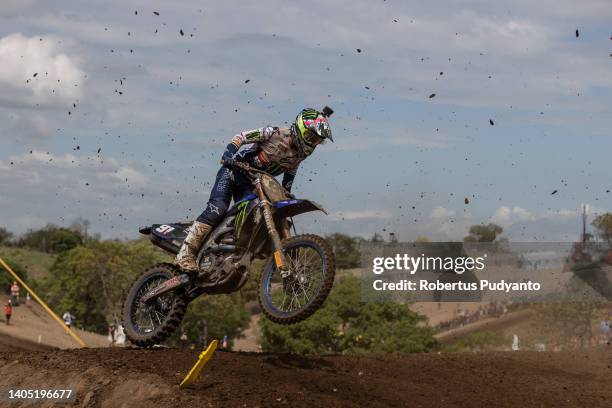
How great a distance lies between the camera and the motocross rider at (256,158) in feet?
46.6

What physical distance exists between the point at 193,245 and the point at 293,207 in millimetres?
2292

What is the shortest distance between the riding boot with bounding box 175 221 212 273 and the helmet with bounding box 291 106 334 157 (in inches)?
89.2

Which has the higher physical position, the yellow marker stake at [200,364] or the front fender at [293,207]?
the front fender at [293,207]

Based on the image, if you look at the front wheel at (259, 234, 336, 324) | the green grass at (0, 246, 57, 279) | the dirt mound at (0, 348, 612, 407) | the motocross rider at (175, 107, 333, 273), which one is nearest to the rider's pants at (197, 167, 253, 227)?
the motocross rider at (175, 107, 333, 273)

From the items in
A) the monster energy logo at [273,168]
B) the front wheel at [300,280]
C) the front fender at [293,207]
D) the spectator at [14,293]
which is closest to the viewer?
the front wheel at [300,280]

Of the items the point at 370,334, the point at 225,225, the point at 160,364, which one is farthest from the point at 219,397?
the point at 370,334

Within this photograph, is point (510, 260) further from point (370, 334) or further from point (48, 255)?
point (48, 255)

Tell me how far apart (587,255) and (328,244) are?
33667 millimetres

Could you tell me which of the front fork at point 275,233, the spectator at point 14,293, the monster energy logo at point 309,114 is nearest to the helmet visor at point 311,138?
the monster energy logo at point 309,114

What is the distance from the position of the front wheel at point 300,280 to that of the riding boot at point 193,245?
1.58 m

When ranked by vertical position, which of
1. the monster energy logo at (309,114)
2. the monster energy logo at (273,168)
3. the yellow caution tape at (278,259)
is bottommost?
the yellow caution tape at (278,259)

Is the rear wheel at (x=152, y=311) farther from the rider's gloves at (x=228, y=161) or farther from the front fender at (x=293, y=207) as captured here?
the front fender at (x=293, y=207)

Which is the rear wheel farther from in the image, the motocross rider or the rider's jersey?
the rider's jersey

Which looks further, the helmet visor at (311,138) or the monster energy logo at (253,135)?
the monster energy logo at (253,135)
